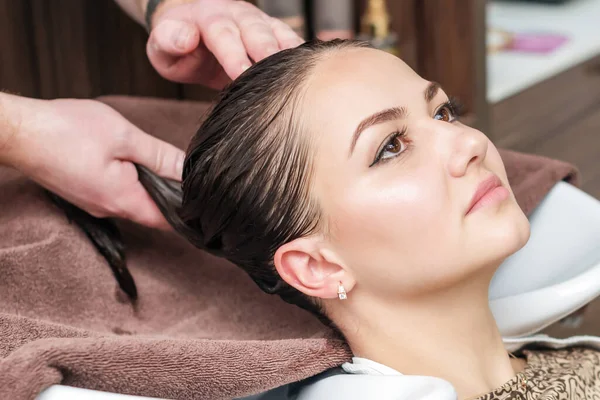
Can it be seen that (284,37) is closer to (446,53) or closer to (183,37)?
A: (183,37)

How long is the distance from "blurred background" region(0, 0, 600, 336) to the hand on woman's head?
2.14 ft

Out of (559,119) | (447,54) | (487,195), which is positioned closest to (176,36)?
(487,195)

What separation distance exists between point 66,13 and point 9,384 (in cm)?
117

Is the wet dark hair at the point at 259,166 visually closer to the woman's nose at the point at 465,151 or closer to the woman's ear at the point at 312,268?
the woman's ear at the point at 312,268

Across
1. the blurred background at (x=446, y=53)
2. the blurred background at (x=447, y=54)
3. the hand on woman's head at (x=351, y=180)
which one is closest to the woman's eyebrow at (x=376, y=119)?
the hand on woman's head at (x=351, y=180)

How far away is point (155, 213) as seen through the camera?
1.23 metres

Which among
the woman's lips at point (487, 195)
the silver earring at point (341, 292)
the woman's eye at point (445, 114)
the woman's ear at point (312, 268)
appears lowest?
the silver earring at point (341, 292)

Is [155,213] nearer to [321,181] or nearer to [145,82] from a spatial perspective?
[321,181]

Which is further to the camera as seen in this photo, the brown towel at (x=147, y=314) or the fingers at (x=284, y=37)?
the fingers at (x=284, y=37)

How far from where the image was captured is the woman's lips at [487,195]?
3.21ft

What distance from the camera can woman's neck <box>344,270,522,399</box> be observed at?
41.0 inches

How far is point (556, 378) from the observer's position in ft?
3.78

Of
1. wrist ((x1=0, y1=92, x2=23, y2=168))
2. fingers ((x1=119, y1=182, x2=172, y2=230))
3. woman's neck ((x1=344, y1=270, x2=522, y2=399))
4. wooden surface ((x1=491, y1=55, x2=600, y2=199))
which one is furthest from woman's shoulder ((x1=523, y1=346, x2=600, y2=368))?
wooden surface ((x1=491, y1=55, x2=600, y2=199))

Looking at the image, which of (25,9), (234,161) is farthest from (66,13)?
(234,161)
